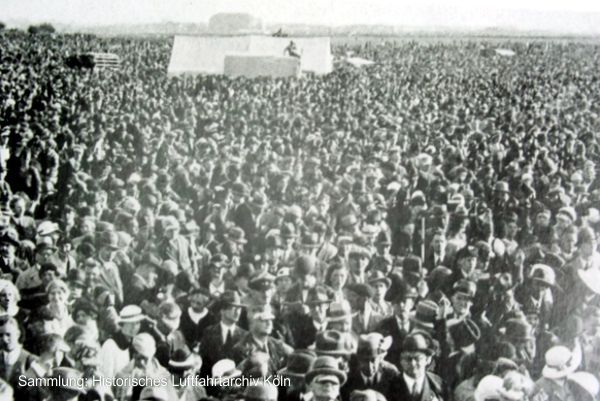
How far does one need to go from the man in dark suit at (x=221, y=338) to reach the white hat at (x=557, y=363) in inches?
48.5

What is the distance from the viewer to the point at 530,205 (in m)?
3.55

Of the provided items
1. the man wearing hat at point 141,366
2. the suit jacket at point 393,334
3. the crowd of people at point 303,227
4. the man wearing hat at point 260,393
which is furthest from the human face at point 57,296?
the suit jacket at point 393,334

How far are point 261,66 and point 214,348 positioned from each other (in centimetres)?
198

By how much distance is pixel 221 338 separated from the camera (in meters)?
2.59

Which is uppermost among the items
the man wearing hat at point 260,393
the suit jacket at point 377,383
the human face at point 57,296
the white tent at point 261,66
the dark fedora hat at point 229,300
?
the white tent at point 261,66

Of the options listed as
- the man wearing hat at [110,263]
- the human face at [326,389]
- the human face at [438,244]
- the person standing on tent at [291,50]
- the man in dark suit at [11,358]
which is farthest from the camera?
the person standing on tent at [291,50]

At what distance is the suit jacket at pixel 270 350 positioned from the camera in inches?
100

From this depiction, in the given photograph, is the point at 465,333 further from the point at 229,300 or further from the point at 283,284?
the point at 229,300

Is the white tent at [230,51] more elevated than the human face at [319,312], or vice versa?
the white tent at [230,51]

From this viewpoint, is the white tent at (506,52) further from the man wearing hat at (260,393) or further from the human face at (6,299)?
the human face at (6,299)

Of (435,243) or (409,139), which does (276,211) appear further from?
(409,139)

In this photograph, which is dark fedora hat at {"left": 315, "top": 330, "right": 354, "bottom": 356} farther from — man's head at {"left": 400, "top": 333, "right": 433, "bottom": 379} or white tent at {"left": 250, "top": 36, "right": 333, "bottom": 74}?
white tent at {"left": 250, "top": 36, "right": 333, "bottom": 74}

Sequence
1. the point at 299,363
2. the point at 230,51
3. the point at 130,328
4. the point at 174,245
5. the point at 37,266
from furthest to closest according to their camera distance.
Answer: the point at 230,51
the point at 174,245
the point at 37,266
the point at 130,328
the point at 299,363

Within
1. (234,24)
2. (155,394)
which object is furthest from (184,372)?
(234,24)
